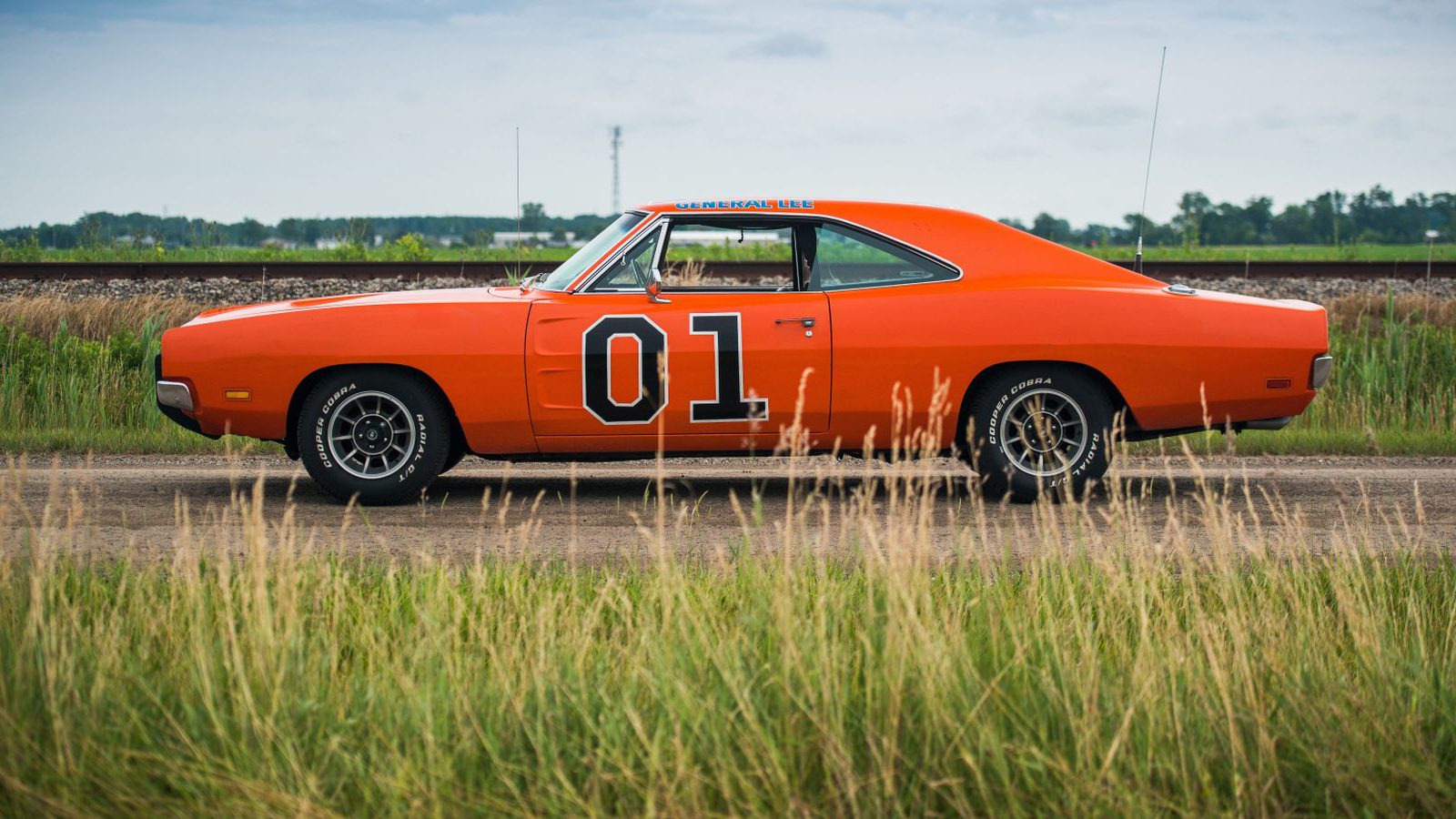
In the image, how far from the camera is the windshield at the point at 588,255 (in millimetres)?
7262

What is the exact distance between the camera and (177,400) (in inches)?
283

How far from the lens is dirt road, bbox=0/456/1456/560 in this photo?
6.34 metres

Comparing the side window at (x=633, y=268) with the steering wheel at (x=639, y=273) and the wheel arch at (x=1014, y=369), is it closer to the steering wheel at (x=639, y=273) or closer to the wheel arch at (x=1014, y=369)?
the steering wheel at (x=639, y=273)

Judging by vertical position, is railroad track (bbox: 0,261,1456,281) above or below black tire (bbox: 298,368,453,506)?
above

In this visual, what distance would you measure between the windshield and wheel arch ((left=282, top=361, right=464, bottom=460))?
0.72 metres

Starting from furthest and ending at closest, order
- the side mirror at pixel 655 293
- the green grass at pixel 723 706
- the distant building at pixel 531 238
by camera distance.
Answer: the distant building at pixel 531 238 → the side mirror at pixel 655 293 → the green grass at pixel 723 706

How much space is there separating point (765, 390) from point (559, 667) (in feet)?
11.1

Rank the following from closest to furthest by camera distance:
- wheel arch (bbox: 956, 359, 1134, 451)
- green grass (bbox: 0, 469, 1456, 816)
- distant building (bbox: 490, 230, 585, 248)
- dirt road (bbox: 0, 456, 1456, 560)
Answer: green grass (bbox: 0, 469, 1456, 816), dirt road (bbox: 0, 456, 1456, 560), wheel arch (bbox: 956, 359, 1134, 451), distant building (bbox: 490, 230, 585, 248)

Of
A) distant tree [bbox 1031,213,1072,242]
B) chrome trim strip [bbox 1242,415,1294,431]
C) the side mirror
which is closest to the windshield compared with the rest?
the side mirror

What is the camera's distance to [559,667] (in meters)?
3.78

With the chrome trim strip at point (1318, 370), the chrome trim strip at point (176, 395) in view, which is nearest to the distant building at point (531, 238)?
the chrome trim strip at point (176, 395)

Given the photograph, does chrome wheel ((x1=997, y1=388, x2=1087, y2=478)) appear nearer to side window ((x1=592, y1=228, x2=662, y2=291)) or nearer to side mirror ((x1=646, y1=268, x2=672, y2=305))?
side mirror ((x1=646, y1=268, x2=672, y2=305))

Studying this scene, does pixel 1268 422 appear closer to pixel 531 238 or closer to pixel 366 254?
pixel 366 254

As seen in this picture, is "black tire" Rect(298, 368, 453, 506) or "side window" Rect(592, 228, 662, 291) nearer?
"black tire" Rect(298, 368, 453, 506)
